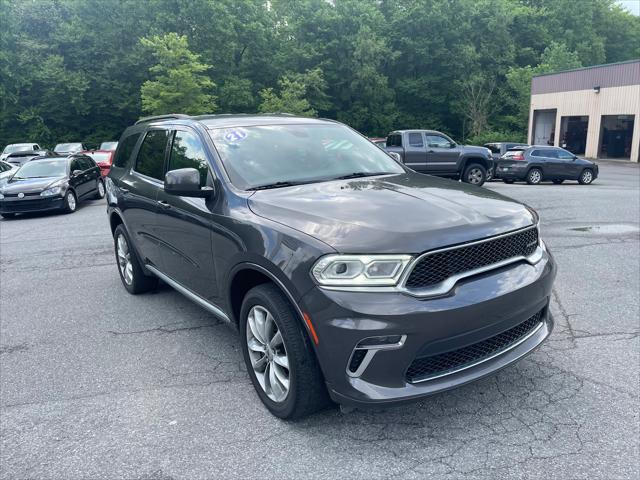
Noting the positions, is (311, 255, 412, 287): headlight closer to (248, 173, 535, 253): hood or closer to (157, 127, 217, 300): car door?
(248, 173, 535, 253): hood

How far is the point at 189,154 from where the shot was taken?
4160 millimetres

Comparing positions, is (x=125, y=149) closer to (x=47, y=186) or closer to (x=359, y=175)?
(x=359, y=175)

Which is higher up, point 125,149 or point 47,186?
point 125,149

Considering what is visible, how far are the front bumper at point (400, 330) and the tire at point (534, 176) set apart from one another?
1761 centimetres

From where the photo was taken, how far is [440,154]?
1638cm

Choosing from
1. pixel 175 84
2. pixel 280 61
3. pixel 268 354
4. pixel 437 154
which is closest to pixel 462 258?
pixel 268 354

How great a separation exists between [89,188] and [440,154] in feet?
35.1

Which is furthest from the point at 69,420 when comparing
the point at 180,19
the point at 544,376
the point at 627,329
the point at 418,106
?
the point at 418,106

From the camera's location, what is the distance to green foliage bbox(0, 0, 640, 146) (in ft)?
135

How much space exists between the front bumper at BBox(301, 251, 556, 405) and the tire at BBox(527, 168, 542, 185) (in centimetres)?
1761

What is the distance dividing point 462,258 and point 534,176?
17.9 meters

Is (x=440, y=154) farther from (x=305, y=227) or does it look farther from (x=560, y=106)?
(x=560, y=106)

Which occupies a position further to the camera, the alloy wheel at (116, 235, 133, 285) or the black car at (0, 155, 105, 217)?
the black car at (0, 155, 105, 217)

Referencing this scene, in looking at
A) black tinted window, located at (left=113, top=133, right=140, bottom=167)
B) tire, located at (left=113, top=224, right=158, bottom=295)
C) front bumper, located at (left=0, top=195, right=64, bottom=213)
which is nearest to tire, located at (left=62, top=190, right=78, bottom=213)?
front bumper, located at (left=0, top=195, right=64, bottom=213)
